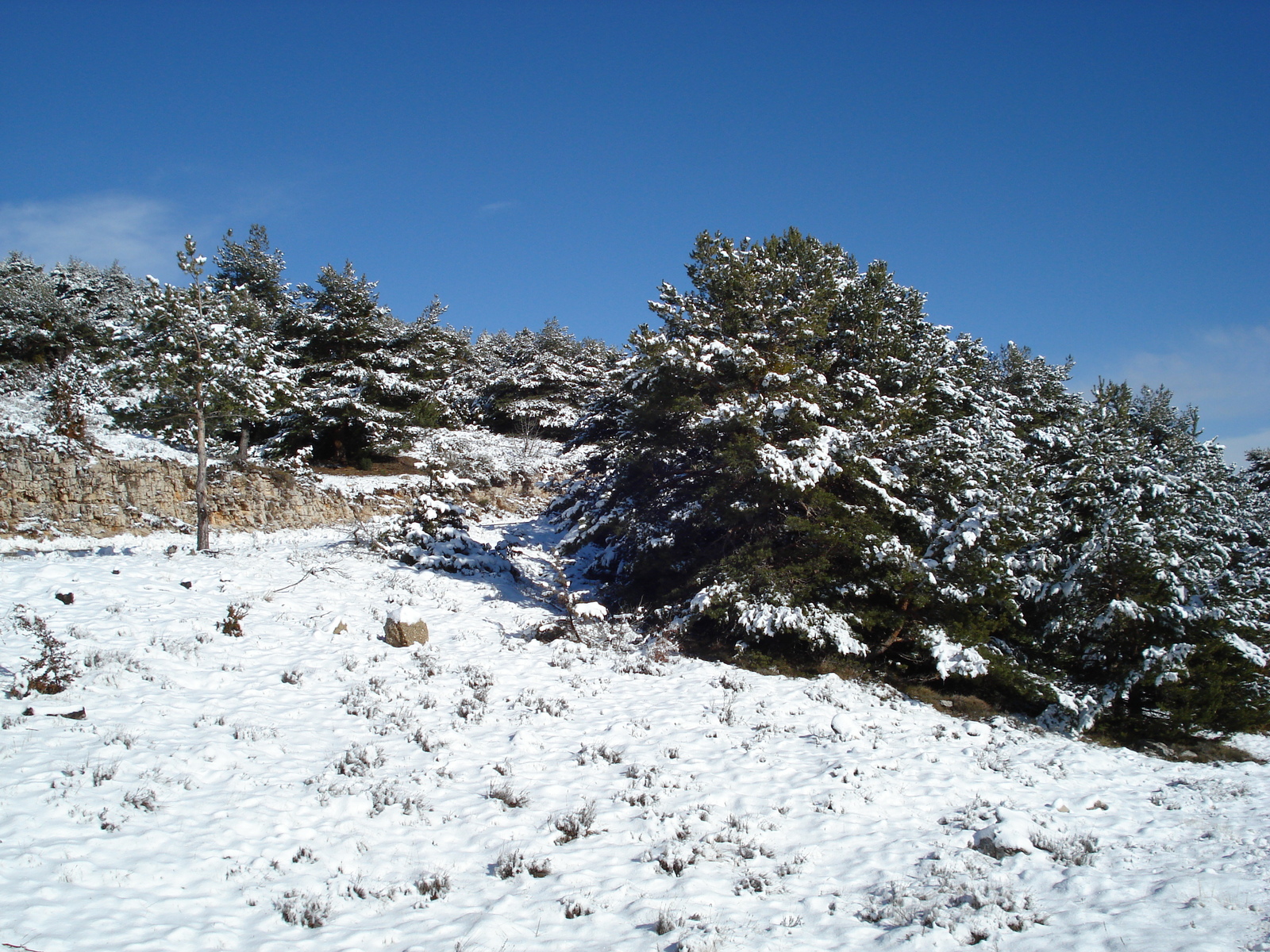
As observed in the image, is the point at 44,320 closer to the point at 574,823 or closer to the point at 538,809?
the point at 538,809

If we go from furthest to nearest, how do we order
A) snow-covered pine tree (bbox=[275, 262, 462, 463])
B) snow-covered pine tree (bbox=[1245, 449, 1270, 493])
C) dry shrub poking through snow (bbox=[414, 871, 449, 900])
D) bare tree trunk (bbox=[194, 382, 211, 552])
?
snow-covered pine tree (bbox=[1245, 449, 1270, 493]), snow-covered pine tree (bbox=[275, 262, 462, 463]), bare tree trunk (bbox=[194, 382, 211, 552]), dry shrub poking through snow (bbox=[414, 871, 449, 900])

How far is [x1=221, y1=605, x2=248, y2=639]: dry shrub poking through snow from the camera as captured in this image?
38.0ft

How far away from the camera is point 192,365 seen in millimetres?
16219

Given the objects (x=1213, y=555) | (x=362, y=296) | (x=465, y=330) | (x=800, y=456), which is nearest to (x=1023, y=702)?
(x=1213, y=555)

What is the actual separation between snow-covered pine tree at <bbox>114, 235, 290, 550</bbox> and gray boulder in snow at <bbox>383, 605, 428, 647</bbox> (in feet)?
25.2

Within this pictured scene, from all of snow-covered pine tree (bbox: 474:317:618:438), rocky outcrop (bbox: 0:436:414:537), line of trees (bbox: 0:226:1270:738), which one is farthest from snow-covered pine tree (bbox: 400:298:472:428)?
line of trees (bbox: 0:226:1270:738)

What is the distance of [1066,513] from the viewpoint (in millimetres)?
14414

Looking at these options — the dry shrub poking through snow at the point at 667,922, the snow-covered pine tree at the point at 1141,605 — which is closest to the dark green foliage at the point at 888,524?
the snow-covered pine tree at the point at 1141,605

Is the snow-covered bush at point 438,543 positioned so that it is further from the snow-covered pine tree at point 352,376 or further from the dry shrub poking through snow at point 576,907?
the dry shrub poking through snow at point 576,907

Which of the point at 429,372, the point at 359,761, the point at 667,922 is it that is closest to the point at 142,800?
the point at 359,761

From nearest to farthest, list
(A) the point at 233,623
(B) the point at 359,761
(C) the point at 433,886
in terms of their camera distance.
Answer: (C) the point at 433,886
(B) the point at 359,761
(A) the point at 233,623

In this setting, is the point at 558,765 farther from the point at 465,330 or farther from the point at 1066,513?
the point at 465,330

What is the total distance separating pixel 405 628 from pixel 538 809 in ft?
20.6

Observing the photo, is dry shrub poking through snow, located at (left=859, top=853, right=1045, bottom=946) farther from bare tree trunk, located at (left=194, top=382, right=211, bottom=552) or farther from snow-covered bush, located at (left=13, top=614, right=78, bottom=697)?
bare tree trunk, located at (left=194, top=382, right=211, bottom=552)
